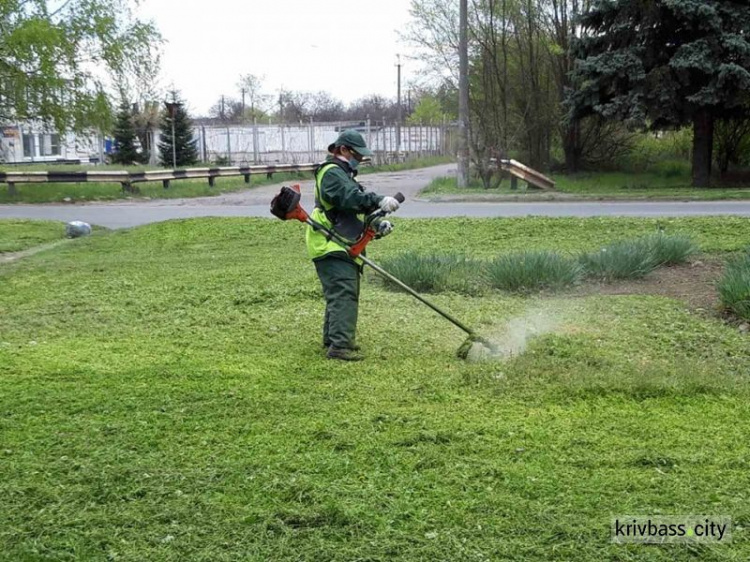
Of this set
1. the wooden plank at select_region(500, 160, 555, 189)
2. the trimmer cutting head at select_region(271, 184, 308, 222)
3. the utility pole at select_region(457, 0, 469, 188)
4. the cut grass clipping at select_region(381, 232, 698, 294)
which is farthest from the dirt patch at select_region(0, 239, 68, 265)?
the wooden plank at select_region(500, 160, 555, 189)

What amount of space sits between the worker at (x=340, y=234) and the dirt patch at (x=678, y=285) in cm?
302

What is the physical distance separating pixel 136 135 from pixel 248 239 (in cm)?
3240

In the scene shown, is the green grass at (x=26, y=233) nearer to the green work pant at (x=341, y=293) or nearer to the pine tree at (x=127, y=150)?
the green work pant at (x=341, y=293)

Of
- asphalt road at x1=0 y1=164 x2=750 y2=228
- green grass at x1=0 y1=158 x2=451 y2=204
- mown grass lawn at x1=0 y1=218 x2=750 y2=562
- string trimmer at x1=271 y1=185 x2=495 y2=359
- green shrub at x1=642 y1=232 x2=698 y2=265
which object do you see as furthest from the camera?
green grass at x1=0 y1=158 x2=451 y2=204

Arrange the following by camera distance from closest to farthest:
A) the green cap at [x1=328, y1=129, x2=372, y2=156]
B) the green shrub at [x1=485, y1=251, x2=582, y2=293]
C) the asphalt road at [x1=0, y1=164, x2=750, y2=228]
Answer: the green cap at [x1=328, y1=129, x2=372, y2=156] → the green shrub at [x1=485, y1=251, x2=582, y2=293] → the asphalt road at [x1=0, y1=164, x2=750, y2=228]

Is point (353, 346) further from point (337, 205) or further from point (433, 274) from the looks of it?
point (433, 274)

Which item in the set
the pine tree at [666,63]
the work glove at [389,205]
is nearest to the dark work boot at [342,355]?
the work glove at [389,205]

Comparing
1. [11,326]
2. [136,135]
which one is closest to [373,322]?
[11,326]

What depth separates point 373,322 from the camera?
22.3 ft

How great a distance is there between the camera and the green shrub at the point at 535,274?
7848 mm

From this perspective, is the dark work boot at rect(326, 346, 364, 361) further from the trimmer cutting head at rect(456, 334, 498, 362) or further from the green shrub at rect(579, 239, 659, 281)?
the green shrub at rect(579, 239, 659, 281)

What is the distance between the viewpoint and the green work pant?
5.59m

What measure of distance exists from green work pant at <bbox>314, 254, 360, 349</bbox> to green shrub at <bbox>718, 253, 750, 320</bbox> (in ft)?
10.2

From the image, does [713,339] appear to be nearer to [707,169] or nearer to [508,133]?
[707,169]
